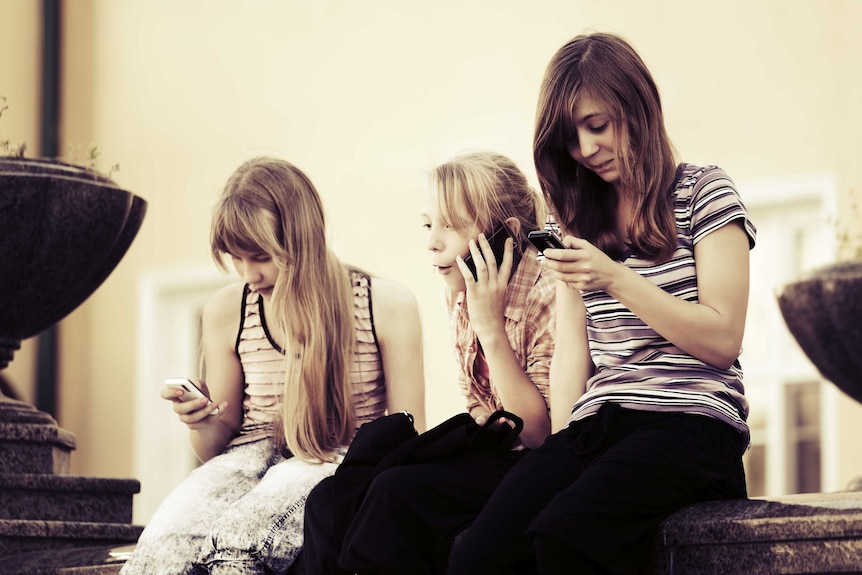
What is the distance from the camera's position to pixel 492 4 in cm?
781

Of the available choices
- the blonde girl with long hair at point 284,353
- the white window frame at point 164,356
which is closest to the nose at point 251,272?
the blonde girl with long hair at point 284,353

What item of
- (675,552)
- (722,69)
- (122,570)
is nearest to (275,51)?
(722,69)

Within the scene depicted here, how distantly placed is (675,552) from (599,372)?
0.51 metres

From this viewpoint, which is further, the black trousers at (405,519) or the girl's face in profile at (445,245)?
the girl's face in profile at (445,245)

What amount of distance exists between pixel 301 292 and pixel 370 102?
4.80 m

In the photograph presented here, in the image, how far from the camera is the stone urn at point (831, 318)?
4426mm

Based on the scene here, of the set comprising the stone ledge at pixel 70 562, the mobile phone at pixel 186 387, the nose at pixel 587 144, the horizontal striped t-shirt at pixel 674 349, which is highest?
the nose at pixel 587 144

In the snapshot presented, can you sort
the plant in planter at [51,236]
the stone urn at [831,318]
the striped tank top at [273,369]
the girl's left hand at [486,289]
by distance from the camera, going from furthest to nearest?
1. the stone urn at [831,318]
2. the plant in planter at [51,236]
3. the striped tank top at [273,369]
4. the girl's left hand at [486,289]

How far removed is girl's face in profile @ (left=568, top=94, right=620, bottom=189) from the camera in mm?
2898

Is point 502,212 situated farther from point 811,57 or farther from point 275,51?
point 275,51

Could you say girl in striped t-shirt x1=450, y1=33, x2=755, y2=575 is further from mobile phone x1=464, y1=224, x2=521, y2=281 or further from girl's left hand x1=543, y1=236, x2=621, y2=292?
mobile phone x1=464, y1=224, x2=521, y2=281

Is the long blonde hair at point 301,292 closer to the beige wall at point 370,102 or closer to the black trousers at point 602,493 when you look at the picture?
the black trousers at point 602,493

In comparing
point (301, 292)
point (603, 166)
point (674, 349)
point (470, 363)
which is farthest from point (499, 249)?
point (674, 349)

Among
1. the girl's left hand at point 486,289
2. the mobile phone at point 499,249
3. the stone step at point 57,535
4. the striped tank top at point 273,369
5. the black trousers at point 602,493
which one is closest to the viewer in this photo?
the black trousers at point 602,493
